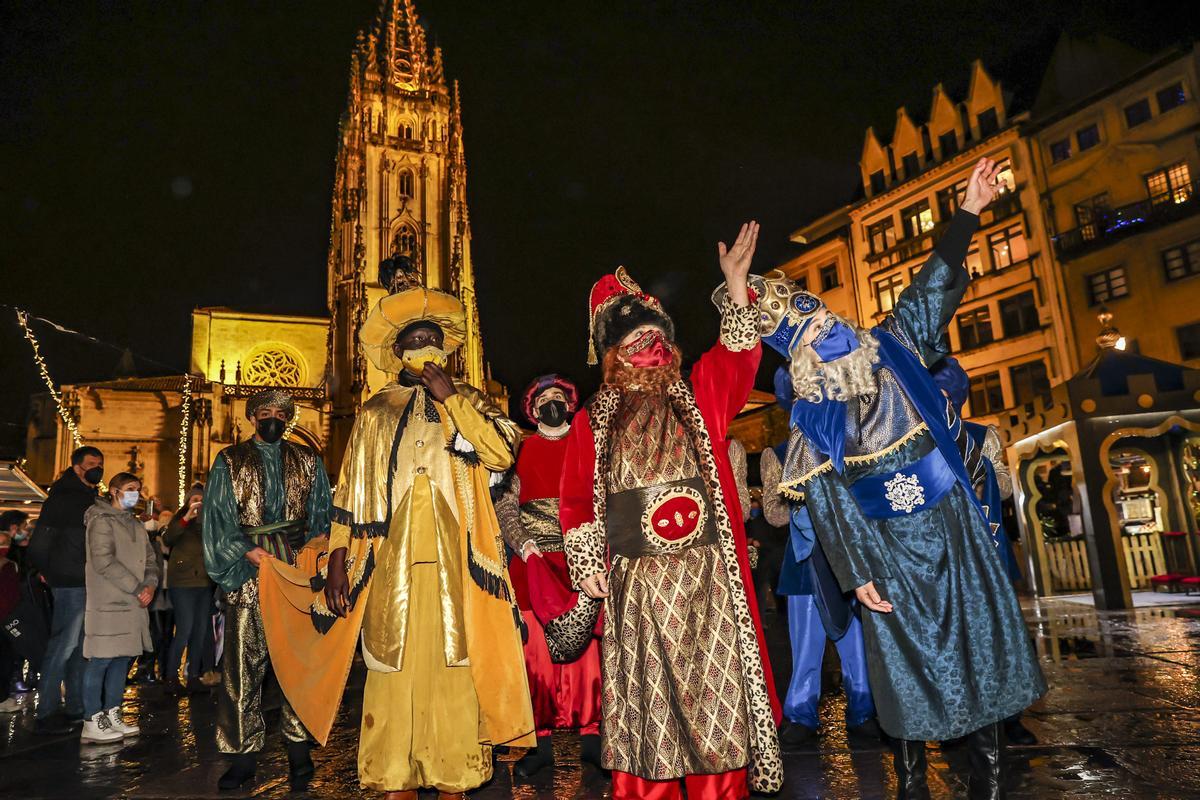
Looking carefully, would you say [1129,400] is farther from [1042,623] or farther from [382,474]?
[382,474]

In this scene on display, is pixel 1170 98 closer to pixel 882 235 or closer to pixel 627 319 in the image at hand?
pixel 882 235

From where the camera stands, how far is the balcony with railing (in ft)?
79.4

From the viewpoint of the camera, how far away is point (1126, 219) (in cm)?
2536

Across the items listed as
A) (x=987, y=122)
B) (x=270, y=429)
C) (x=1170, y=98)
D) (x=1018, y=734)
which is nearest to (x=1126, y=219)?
(x=1170, y=98)

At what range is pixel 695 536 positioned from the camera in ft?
10.7

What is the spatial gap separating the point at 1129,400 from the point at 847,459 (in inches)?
365

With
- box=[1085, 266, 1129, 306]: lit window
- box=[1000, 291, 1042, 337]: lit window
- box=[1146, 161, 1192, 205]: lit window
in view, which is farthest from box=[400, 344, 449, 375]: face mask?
box=[1000, 291, 1042, 337]: lit window

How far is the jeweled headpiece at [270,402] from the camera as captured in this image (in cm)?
479

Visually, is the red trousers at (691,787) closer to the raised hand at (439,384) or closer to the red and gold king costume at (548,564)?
the red and gold king costume at (548,564)

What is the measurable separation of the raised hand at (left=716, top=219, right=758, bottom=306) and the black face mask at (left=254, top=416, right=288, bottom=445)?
2.91m

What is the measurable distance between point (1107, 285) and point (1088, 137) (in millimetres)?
5155

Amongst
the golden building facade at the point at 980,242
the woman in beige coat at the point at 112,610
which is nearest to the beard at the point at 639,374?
the woman in beige coat at the point at 112,610

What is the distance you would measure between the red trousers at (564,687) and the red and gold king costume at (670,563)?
1.52 m

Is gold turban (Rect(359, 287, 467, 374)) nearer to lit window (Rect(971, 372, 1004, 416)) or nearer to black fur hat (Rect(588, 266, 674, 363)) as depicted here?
black fur hat (Rect(588, 266, 674, 363))
